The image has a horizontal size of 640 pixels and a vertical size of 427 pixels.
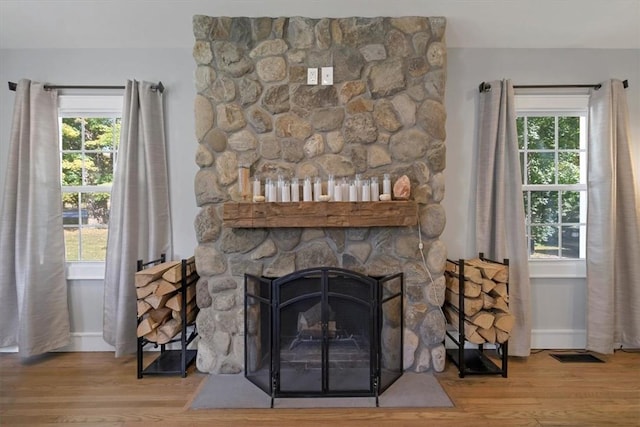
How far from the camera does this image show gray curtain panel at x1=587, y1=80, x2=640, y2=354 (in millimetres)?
2580

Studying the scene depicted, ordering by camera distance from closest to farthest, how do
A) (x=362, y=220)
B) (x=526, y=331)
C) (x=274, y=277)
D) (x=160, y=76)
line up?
(x=362, y=220) < (x=274, y=277) < (x=526, y=331) < (x=160, y=76)

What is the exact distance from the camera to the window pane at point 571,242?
2.87 meters

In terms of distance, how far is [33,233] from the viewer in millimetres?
2580

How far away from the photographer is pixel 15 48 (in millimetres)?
2707

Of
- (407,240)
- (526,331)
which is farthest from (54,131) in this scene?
(526,331)

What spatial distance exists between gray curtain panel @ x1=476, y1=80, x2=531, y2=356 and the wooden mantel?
0.90 meters

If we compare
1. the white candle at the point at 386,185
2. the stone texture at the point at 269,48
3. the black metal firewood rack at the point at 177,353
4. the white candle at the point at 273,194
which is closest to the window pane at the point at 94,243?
the black metal firewood rack at the point at 177,353

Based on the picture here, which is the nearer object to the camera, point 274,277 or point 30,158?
point 274,277

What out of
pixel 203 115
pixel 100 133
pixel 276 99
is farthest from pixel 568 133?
pixel 100 133

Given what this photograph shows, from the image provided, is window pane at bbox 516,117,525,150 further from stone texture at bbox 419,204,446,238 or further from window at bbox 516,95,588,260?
stone texture at bbox 419,204,446,238

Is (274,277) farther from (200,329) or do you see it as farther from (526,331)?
(526,331)

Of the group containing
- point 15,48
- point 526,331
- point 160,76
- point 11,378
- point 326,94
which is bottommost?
point 11,378

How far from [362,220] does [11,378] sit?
284 cm

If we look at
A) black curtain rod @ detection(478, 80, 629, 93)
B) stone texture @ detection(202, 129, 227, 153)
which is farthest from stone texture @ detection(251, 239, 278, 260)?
black curtain rod @ detection(478, 80, 629, 93)
